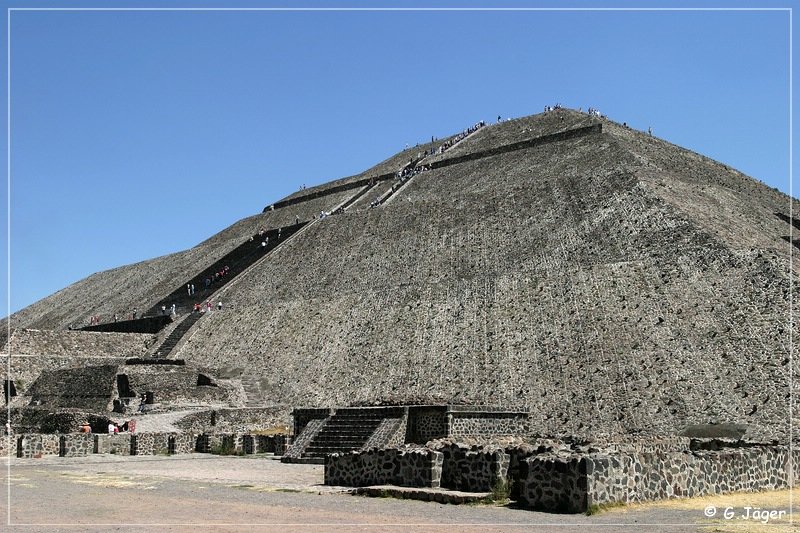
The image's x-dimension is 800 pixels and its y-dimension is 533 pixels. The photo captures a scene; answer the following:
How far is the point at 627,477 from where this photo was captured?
517 inches

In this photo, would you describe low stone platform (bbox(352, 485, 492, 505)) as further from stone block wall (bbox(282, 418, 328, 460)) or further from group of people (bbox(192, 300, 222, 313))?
group of people (bbox(192, 300, 222, 313))

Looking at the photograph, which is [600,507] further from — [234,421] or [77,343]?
[77,343]

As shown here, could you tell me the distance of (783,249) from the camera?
114 ft

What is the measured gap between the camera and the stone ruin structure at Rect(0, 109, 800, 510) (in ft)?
74.2

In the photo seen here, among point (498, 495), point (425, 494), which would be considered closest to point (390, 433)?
point (425, 494)

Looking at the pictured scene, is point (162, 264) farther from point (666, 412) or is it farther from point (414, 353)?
point (666, 412)

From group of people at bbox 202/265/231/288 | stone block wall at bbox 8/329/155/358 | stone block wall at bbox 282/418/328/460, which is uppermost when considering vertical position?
group of people at bbox 202/265/231/288

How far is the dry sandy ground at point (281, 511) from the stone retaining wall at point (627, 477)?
0.95 feet

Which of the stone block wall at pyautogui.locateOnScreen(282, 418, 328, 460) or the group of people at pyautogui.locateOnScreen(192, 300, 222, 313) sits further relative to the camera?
the group of people at pyautogui.locateOnScreen(192, 300, 222, 313)

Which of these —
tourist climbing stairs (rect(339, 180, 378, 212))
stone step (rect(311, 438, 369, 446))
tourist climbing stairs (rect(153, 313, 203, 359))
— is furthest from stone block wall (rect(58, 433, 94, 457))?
tourist climbing stairs (rect(339, 180, 378, 212))

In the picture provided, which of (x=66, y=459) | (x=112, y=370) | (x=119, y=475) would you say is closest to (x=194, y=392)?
(x=112, y=370)

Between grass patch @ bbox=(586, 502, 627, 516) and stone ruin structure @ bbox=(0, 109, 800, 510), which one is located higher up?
stone ruin structure @ bbox=(0, 109, 800, 510)

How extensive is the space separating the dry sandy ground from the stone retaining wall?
29 cm

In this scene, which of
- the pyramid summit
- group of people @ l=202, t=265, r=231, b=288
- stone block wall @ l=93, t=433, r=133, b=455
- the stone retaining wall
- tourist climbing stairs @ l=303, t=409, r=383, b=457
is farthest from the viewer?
group of people @ l=202, t=265, r=231, b=288
